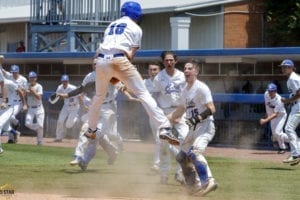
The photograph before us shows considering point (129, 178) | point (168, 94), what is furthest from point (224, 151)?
point (168, 94)

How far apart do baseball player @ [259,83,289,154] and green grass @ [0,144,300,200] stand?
10.3ft

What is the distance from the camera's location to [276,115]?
23547mm

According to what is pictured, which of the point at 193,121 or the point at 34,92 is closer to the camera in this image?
the point at 193,121

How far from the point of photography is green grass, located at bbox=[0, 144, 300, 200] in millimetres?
13578

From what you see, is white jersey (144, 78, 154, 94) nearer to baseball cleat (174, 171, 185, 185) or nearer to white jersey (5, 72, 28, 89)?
baseball cleat (174, 171, 185, 185)

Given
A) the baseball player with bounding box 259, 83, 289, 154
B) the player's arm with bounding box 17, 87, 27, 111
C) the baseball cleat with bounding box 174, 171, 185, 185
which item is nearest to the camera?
the baseball cleat with bounding box 174, 171, 185, 185

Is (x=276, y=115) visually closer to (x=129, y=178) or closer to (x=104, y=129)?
(x=104, y=129)

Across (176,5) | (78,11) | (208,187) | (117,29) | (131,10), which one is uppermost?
(176,5)

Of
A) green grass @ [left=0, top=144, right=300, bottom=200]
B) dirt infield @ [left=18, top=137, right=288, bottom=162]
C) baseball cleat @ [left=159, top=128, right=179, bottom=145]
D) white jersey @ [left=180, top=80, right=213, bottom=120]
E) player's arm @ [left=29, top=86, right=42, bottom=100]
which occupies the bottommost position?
dirt infield @ [left=18, top=137, right=288, bottom=162]

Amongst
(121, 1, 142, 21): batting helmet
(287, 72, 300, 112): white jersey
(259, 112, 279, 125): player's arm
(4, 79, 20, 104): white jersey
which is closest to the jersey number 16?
(121, 1, 142, 21): batting helmet

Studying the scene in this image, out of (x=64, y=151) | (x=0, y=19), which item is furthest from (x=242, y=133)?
(x=0, y=19)

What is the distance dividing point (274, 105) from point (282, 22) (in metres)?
12.6

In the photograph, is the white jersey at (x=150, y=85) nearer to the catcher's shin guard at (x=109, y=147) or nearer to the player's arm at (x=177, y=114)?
the catcher's shin guard at (x=109, y=147)

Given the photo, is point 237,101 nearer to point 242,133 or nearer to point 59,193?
point 242,133
